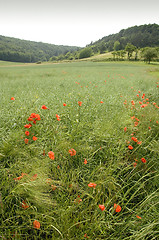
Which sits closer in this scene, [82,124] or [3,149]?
[3,149]

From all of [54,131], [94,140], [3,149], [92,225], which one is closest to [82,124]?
[94,140]

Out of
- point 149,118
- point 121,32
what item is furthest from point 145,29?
point 149,118

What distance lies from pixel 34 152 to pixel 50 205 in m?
0.81

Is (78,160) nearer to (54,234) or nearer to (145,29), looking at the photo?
(54,234)

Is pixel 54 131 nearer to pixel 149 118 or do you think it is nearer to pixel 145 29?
pixel 149 118

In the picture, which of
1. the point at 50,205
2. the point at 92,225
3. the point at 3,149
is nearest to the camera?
the point at 92,225

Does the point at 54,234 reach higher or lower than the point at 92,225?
lower

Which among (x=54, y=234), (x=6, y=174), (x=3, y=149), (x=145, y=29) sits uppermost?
(x=145, y=29)

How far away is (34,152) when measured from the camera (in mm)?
1957

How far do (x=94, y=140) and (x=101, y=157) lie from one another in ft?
1.10

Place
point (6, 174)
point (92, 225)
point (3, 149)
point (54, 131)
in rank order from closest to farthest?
1. point (92, 225)
2. point (6, 174)
3. point (3, 149)
4. point (54, 131)

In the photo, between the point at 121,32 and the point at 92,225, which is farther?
the point at 121,32

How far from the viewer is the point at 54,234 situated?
126 cm

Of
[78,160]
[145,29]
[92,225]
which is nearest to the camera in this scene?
[92,225]
